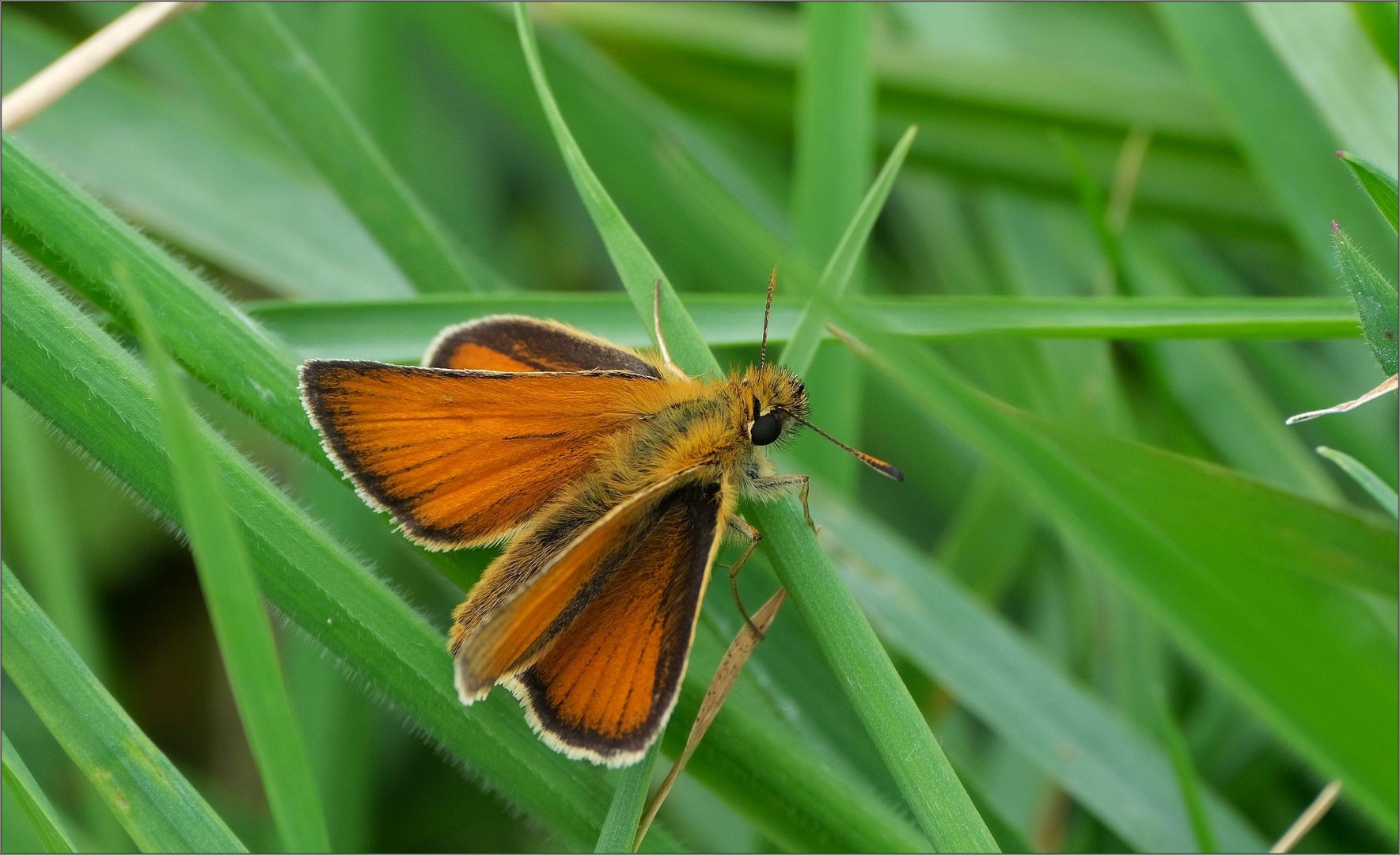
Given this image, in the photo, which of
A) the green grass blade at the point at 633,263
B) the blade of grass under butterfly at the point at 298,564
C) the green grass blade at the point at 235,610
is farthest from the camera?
the green grass blade at the point at 633,263

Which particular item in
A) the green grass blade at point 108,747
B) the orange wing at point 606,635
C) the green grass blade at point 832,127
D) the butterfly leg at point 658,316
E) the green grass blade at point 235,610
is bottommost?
the green grass blade at point 108,747

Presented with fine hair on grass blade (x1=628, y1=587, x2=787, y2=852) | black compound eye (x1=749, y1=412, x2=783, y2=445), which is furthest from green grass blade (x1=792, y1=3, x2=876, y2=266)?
fine hair on grass blade (x1=628, y1=587, x2=787, y2=852)

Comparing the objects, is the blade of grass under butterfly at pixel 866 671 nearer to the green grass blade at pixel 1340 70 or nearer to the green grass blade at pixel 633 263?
the green grass blade at pixel 633 263

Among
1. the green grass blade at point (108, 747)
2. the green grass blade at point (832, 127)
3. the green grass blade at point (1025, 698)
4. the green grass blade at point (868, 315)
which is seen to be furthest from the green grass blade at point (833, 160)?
the green grass blade at point (108, 747)

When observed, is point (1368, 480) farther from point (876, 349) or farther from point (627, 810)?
point (627, 810)

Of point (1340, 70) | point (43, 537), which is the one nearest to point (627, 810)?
point (43, 537)

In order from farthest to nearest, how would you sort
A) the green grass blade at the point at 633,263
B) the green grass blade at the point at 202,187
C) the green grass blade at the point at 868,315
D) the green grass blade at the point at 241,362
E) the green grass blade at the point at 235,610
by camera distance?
the green grass blade at the point at 202,187, the green grass blade at the point at 868,315, the green grass blade at the point at 633,263, the green grass blade at the point at 241,362, the green grass blade at the point at 235,610

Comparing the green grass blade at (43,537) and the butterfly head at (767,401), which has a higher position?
the butterfly head at (767,401)

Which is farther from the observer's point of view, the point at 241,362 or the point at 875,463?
the point at 875,463
